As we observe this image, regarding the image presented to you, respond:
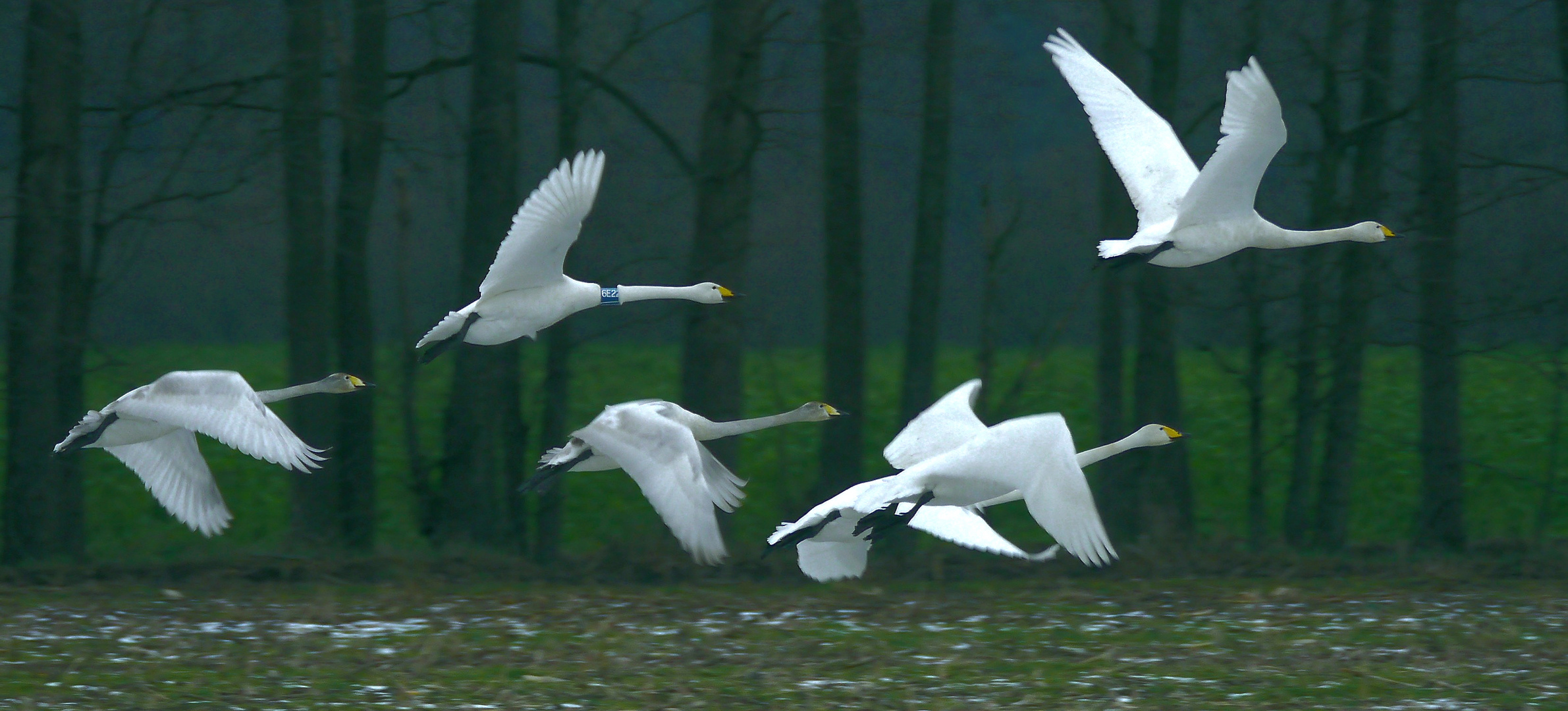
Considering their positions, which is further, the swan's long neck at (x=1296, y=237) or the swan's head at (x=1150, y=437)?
the swan's head at (x=1150, y=437)

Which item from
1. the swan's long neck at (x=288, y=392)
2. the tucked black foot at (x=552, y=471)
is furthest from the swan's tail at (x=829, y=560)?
the swan's long neck at (x=288, y=392)

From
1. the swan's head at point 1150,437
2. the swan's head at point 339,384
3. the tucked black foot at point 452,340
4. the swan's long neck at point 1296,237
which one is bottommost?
Answer: the swan's head at point 1150,437

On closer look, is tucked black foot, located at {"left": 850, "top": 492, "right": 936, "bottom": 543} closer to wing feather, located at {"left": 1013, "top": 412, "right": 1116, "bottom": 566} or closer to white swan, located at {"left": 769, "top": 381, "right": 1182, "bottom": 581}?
white swan, located at {"left": 769, "top": 381, "right": 1182, "bottom": 581}

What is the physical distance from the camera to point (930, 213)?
1344 centimetres

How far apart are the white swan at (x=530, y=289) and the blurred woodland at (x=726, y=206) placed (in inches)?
161

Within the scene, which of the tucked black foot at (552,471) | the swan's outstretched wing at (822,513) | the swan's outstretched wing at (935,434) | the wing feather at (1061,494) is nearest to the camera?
the wing feather at (1061,494)

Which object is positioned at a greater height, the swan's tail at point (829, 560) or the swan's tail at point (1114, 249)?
the swan's tail at point (1114, 249)

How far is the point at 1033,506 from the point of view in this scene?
6.22 metres

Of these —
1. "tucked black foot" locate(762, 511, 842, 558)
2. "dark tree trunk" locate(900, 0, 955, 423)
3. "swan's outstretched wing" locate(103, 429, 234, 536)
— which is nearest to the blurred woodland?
"dark tree trunk" locate(900, 0, 955, 423)

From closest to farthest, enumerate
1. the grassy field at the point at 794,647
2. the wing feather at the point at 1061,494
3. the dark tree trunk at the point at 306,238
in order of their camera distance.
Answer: the wing feather at the point at 1061,494, the grassy field at the point at 794,647, the dark tree trunk at the point at 306,238

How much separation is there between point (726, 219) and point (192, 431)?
15.5 feet

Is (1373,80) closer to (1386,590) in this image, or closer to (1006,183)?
(1006,183)

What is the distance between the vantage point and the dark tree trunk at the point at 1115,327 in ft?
42.8

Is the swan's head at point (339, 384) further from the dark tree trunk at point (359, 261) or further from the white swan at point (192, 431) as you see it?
the dark tree trunk at point (359, 261)
